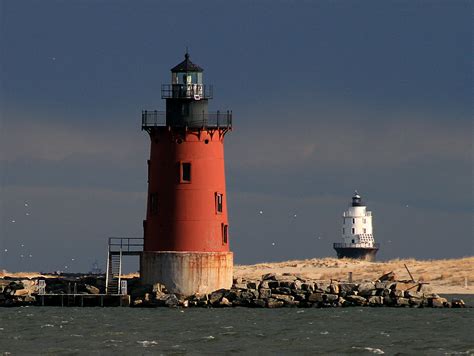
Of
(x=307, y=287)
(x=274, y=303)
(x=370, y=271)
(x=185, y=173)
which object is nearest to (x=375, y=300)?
(x=307, y=287)

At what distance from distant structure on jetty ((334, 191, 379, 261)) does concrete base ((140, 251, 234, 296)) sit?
6767 cm

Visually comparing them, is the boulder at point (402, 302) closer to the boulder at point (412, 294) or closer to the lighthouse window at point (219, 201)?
the boulder at point (412, 294)

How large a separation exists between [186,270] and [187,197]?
10.0 ft

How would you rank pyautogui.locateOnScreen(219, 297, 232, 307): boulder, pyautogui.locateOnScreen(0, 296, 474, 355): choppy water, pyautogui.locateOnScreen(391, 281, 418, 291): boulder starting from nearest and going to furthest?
1. pyautogui.locateOnScreen(0, 296, 474, 355): choppy water
2. pyautogui.locateOnScreen(219, 297, 232, 307): boulder
3. pyautogui.locateOnScreen(391, 281, 418, 291): boulder

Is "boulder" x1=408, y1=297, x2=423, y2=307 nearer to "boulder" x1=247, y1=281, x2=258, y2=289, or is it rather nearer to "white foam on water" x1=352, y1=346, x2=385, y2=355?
"boulder" x1=247, y1=281, x2=258, y2=289

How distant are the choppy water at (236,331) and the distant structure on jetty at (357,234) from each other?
66.9 m

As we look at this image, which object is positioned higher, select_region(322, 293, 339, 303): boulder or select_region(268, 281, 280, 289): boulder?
select_region(268, 281, 280, 289): boulder

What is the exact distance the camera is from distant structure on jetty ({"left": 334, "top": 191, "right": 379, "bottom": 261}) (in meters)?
130

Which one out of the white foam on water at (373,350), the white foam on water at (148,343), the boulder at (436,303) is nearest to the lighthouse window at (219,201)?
the boulder at (436,303)

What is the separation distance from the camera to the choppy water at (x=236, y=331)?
4697 cm

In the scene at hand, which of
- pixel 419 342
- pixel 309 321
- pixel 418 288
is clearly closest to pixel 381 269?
pixel 418 288

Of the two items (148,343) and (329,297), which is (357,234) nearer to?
(329,297)

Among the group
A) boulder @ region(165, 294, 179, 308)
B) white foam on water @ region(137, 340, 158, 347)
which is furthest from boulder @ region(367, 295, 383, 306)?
white foam on water @ region(137, 340, 158, 347)

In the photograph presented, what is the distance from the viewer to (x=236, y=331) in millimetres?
51969
